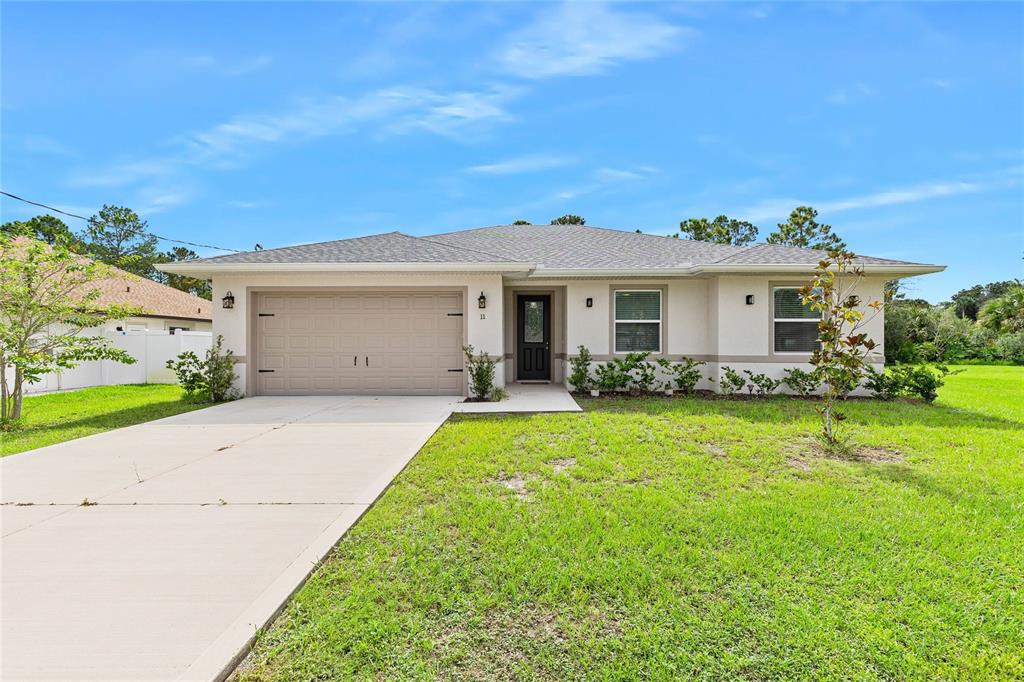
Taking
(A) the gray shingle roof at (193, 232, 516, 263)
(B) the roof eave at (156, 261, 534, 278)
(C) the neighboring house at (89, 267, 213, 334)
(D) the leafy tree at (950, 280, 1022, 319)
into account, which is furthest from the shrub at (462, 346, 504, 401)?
(D) the leafy tree at (950, 280, 1022, 319)

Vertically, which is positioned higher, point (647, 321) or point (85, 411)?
point (647, 321)

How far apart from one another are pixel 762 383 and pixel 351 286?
9.31 metres

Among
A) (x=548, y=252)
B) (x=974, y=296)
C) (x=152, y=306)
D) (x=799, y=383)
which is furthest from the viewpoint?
(x=974, y=296)

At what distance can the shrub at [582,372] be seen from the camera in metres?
11.0

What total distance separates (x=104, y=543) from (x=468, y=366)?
7.25m

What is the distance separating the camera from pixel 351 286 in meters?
10.5

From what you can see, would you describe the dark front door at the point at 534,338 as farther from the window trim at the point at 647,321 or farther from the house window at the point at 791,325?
the house window at the point at 791,325

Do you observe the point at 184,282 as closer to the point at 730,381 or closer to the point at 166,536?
the point at 730,381

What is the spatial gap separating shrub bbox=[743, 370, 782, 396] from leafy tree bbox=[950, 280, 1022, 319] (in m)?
36.6

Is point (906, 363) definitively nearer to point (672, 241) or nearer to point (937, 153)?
point (672, 241)

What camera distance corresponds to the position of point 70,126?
15.4 m

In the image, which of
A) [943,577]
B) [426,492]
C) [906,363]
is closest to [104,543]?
[426,492]

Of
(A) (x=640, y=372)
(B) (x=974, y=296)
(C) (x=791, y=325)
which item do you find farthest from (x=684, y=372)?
(B) (x=974, y=296)

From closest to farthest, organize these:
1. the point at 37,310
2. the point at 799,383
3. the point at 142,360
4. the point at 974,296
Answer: the point at 37,310, the point at 799,383, the point at 142,360, the point at 974,296
